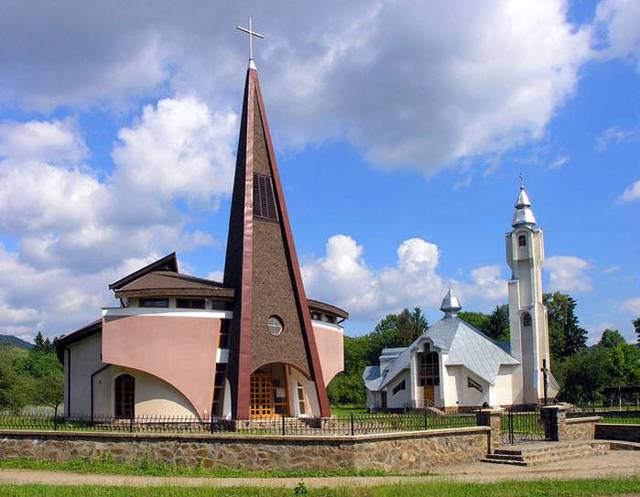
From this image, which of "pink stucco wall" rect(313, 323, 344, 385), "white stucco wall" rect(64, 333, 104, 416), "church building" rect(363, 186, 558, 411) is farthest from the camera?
"church building" rect(363, 186, 558, 411)

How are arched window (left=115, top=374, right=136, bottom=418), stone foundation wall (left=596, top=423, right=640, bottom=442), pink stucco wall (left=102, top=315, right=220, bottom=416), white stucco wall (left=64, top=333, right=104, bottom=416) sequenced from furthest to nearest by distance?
white stucco wall (left=64, top=333, right=104, bottom=416)
arched window (left=115, top=374, right=136, bottom=418)
pink stucco wall (left=102, top=315, right=220, bottom=416)
stone foundation wall (left=596, top=423, right=640, bottom=442)

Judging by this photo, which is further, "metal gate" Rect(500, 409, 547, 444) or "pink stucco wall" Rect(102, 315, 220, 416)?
"pink stucco wall" Rect(102, 315, 220, 416)

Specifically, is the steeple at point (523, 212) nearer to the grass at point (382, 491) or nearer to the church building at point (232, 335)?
the church building at point (232, 335)

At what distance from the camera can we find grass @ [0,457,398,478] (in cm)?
1555

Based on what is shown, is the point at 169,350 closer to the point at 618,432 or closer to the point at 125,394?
the point at 125,394

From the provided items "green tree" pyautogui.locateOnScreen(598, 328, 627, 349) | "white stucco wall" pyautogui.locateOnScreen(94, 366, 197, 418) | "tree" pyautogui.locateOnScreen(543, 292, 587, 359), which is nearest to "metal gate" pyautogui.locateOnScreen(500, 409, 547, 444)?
"white stucco wall" pyautogui.locateOnScreen(94, 366, 197, 418)

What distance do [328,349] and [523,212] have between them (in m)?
25.7

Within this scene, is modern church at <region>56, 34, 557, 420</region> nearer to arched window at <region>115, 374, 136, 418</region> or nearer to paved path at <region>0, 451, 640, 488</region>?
arched window at <region>115, 374, 136, 418</region>

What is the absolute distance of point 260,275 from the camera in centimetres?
2881

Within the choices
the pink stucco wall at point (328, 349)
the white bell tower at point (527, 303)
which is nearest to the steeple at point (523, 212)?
the white bell tower at point (527, 303)

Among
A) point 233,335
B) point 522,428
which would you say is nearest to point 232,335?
point 233,335

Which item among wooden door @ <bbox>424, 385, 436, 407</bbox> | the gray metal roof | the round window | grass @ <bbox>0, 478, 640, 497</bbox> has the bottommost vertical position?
wooden door @ <bbox>424, 385, 436, 407</bbox>

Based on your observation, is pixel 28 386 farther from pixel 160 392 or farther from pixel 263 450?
pixel 263 450

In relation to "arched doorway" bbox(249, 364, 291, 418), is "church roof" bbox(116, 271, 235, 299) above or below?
above
